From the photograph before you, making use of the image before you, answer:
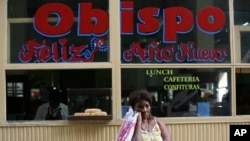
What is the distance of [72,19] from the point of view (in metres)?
7.97

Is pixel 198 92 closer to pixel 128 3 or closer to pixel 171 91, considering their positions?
pixel 171 91

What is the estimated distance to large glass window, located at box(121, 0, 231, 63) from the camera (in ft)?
26.3

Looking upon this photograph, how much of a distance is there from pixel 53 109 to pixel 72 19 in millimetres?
1480

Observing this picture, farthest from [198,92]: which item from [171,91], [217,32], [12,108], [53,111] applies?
[12,108]

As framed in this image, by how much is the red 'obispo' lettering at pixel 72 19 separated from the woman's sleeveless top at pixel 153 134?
313 centimetres

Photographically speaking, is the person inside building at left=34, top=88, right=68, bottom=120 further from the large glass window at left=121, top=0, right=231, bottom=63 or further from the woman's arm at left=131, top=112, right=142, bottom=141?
the woman's arm at left=131, top=112, right=142, bottom=141

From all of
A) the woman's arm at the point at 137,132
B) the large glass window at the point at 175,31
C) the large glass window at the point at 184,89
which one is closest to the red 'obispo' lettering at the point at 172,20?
the large glass window at the point at 175,31

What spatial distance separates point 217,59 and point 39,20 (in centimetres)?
299

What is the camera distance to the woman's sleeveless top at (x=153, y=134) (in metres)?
5.08

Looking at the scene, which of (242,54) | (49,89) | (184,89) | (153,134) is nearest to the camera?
(153,134)

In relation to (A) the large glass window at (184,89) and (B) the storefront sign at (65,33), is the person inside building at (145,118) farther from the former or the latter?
(B) the storefront sign at (65,33)

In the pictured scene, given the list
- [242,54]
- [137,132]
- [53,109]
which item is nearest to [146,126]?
[137,132]

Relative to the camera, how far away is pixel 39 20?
312 inches

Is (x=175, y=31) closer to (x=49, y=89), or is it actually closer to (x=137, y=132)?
(x=49, y=89)
